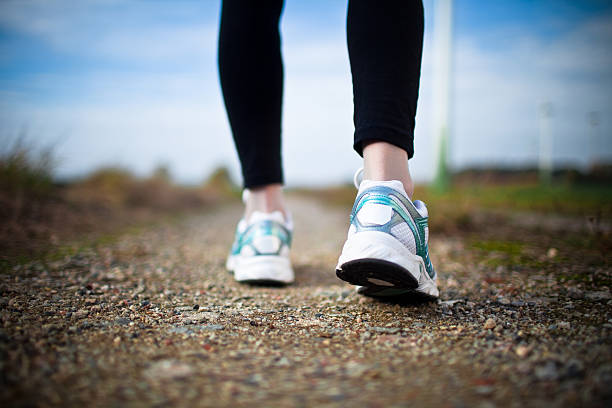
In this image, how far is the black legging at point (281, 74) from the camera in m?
1.02

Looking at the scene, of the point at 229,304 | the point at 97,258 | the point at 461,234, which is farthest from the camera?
the point at 461,234

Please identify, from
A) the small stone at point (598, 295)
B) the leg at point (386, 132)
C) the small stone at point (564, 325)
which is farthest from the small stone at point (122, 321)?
the small stone at point (598, 295)

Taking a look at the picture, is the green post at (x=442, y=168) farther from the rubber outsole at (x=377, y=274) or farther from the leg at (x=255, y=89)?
the rubber outsole at (x=377, y=274)

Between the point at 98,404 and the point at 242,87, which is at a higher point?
the point at 242,87

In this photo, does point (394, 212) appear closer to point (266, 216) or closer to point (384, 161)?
point (384, 161)

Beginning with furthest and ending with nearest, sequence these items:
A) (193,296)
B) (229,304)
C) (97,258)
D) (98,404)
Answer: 1. (97,258)
2. (193,296)
3. (229,304)
4. (98,404)

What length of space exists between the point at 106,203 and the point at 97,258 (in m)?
2.93

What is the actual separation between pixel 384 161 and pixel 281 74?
749mm

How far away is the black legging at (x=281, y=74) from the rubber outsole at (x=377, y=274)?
0.31 meters

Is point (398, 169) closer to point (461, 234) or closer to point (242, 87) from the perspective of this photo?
point (242, 87)

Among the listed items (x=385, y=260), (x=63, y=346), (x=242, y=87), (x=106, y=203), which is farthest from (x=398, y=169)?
(x=106, y=203)

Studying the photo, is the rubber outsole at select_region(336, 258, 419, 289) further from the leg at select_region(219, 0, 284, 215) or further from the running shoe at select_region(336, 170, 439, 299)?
the leg at select_region(219, 0, 284, 215)

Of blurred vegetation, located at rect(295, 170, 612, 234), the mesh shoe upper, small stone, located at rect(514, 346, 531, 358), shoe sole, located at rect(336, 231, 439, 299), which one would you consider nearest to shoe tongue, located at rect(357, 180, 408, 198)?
shoe sole, located at rect(336, 231, 439, 299)

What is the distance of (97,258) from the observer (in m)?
1.95
